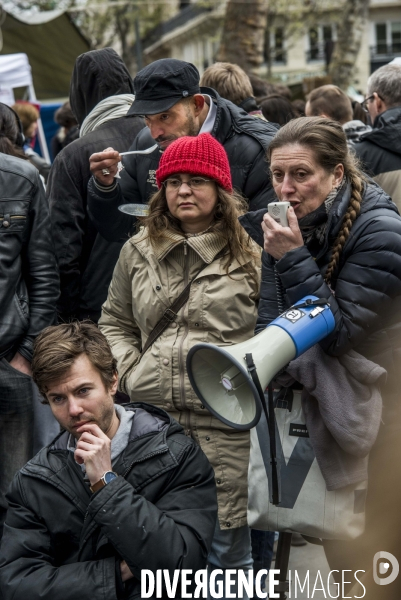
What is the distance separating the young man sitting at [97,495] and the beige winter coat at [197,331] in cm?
34

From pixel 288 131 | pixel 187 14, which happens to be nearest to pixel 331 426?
pixel 288 131

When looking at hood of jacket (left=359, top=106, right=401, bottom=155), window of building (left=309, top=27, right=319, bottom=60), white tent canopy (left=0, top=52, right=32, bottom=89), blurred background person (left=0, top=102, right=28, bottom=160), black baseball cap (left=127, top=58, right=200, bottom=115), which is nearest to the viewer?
black baseball cap (left=127, top=58, right=200, bottom=115)

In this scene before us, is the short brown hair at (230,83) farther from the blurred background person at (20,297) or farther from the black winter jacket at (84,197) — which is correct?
the blurred background person at (20,297)

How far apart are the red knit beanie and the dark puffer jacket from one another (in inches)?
26.7

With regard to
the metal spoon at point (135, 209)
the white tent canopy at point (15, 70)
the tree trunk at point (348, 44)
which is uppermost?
the metal spoon at point (135, 209)

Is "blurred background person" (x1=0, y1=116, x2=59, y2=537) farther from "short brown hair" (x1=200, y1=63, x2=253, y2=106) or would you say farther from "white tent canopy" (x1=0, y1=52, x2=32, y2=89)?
"white tent canopy" (x1=0, y1=52, x2=32, y2=89)

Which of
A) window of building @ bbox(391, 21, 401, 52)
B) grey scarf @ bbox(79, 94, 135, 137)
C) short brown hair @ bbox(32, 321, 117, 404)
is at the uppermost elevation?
grey scarf @ bbox(79, 94, 135, 137)

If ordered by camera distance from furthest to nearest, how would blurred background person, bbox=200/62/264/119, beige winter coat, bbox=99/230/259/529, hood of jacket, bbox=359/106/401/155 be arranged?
1. blurred background person, bbox=200/62/264/119
2. hood of jacket, bbox=359/106/401/155
3. beige winter coat, bbox=99/230/259/529

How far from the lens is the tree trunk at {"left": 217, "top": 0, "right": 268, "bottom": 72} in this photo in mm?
13586

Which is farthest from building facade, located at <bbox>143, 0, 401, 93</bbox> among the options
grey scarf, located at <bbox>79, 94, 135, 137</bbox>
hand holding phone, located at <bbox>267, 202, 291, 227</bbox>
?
hand holding phone, located at <bbox>267, 202, 291, 227</bbox>

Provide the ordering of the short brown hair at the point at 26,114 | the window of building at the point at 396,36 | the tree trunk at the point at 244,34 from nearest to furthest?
the short brown hair at the point at 26,114 < the tree trunk at the point at 244,34 < the window of building at the point at 396,36

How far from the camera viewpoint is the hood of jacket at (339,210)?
3.18 metres

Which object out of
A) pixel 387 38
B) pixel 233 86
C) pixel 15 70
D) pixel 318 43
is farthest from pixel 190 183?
pixel 387 38

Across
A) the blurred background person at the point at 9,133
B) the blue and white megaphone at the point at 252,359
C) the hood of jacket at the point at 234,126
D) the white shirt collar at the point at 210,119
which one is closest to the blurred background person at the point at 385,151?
the hood of jacket at the point at 234,126
